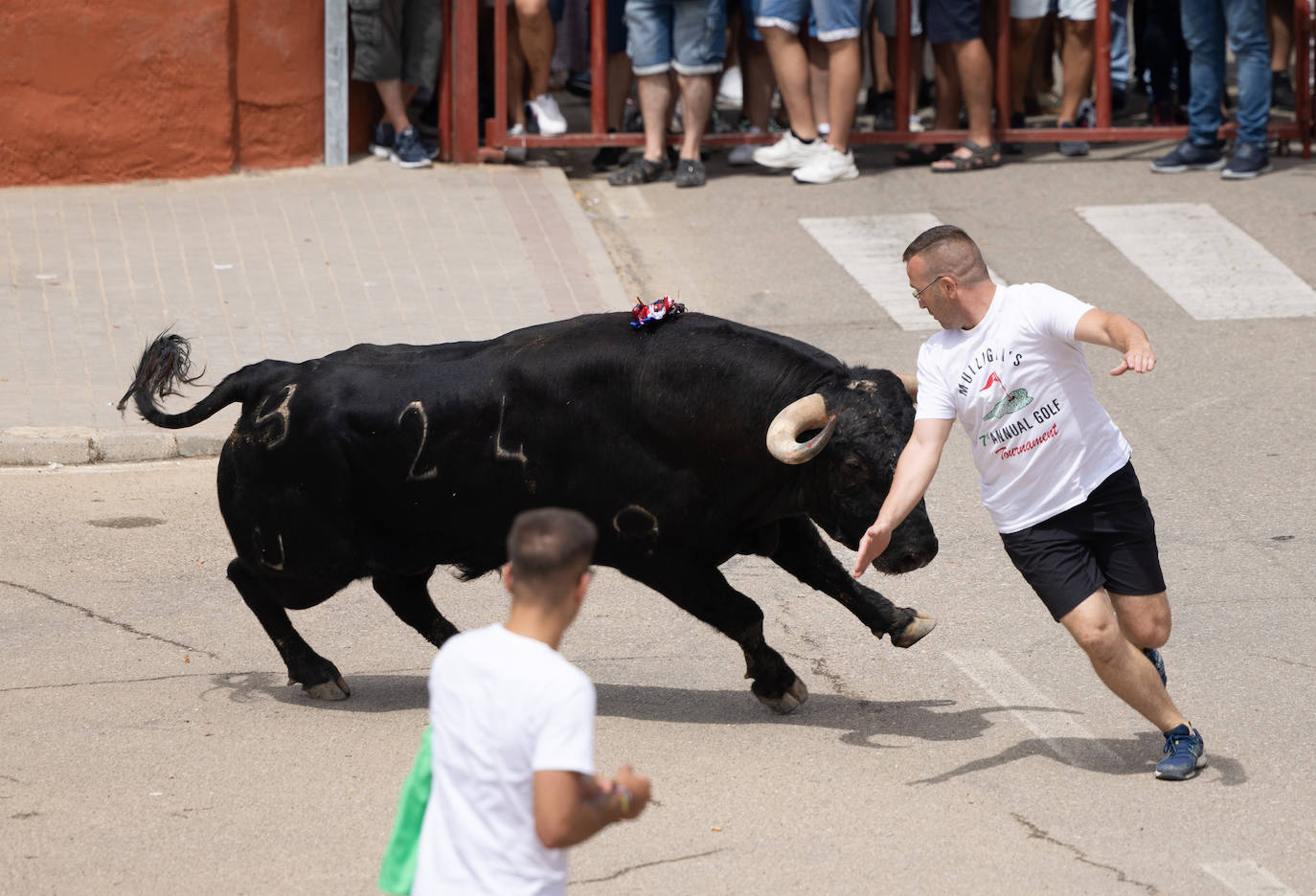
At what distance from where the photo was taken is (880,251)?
11.6 metres

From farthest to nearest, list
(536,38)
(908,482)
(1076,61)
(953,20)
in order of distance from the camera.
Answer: (1076,61) < (536,38) < (953,20) < (908,482)

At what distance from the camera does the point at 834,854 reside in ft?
15.9

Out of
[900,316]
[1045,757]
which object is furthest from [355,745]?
[900,316]

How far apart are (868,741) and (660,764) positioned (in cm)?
68

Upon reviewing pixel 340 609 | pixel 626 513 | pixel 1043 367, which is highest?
pixel 1043 367

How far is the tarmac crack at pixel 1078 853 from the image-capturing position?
15.2 feet

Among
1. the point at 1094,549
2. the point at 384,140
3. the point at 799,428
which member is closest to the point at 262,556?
the point at 799,428

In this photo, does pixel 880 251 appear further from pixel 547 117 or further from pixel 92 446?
pixel 92 446

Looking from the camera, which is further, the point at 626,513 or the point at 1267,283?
the point at 1267,283

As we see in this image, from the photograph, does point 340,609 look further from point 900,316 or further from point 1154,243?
point 1154,243

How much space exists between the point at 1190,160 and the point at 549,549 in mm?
10768

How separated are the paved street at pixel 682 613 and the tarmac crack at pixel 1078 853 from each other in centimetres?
2

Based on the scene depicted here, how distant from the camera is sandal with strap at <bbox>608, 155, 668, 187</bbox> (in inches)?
504

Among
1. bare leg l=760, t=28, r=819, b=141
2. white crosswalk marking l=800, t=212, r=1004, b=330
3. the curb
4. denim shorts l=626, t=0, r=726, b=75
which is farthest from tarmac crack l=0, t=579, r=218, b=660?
bare leg l=760, t=28, r=819, b=141
